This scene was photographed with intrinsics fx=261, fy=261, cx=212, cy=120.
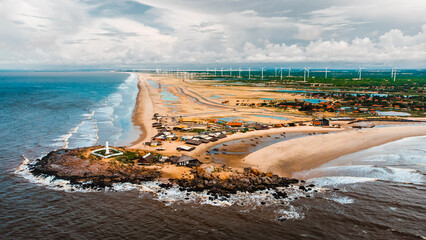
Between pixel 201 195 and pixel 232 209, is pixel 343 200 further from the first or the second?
pixel 201 195

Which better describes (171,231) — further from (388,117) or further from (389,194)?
(388,117)

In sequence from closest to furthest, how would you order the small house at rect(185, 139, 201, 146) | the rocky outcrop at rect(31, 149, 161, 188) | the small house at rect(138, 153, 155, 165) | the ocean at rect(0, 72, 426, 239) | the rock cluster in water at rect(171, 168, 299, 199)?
the ocean at rect(0, 72, 426, 239) < the rock cluster in water at rect(171, 168, 299, 199) < the rocky outcrop at rect(31, 149, 161, 188) < the small house at rect(138, 153, 155, 165) < the small house at rect(185, 139, 201, 146)

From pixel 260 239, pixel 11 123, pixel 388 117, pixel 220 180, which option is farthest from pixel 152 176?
pixel 388 117

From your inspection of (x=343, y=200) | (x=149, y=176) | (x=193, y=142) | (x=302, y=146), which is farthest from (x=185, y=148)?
(x=343, y=200)

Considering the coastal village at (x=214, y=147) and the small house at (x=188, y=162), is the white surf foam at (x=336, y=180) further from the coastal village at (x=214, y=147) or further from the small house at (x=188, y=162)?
the small house at (x=188, y=162)

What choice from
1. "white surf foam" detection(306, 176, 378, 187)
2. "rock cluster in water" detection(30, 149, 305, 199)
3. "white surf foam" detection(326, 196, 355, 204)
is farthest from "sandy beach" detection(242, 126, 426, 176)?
"white surf foam" detection(326, 196, 355, 204)

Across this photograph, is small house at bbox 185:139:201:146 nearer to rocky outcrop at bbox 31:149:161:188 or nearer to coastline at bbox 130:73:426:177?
coastline at bbox 130:73:426:177

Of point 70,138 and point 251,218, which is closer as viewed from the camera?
point 251,218

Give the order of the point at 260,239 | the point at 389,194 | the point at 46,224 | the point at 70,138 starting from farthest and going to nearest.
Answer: the point at 70,138 → the point at 389,194 → the point at 46,224 → the point at 260,239
